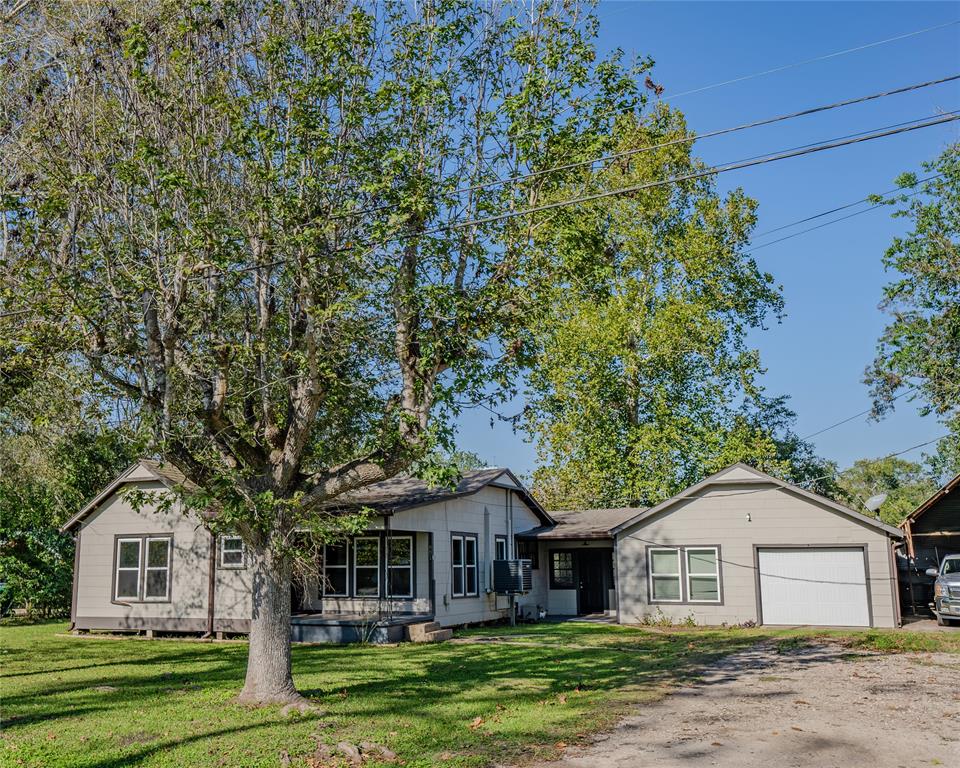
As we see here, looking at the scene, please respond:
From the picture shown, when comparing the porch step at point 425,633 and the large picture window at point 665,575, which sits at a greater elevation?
the large picture window at point 665,575

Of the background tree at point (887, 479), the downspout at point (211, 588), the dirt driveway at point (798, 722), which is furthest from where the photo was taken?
the background tree at point (887, 479)

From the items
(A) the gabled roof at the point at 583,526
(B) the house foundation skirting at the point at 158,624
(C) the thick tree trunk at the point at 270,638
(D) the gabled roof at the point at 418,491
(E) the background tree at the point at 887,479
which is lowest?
(B) the house foundation skirting at the point at 158,624

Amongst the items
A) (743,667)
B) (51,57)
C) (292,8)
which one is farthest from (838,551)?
(51,57)

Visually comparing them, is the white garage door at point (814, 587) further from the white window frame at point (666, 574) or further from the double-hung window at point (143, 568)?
the double-hung window at point (143, 568)

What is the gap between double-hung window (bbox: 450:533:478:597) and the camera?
73.1 ft

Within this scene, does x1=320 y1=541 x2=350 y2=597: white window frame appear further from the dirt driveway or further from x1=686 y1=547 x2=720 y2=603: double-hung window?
the dirt driveway

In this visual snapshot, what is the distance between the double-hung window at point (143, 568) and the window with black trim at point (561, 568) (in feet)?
40.3

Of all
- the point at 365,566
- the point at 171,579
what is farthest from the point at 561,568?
the point at 171,579

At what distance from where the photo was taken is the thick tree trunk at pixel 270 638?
10.8 m

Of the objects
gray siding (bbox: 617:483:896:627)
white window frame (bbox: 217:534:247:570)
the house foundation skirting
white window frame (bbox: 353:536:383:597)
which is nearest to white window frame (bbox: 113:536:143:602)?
the house foundation skirting

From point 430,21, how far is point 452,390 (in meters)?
4.99

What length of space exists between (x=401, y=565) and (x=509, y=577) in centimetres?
382

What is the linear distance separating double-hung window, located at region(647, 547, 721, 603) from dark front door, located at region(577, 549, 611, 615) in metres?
4.58

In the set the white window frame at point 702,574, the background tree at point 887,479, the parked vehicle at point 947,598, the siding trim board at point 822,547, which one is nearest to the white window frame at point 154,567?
the white window frame at point 702,574
